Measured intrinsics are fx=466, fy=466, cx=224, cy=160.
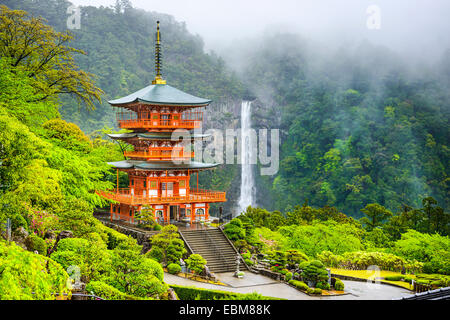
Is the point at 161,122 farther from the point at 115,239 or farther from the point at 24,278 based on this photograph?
the point at 24,278

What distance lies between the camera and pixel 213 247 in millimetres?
21578

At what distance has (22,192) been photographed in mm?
13930

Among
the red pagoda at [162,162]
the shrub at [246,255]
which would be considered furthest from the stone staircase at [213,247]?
the red pagoda at [162,162]

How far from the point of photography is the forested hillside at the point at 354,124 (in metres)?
53.0

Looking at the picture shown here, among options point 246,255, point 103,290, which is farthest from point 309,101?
point 103,290

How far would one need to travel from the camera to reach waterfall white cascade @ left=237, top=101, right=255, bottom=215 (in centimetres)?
5941

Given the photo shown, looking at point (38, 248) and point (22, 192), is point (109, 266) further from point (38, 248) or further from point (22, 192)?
point (22, 192)

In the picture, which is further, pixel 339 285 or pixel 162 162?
pixel 162 162

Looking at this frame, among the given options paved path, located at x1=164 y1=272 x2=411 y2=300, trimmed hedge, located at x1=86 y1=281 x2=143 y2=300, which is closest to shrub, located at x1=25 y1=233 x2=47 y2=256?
trimmed hedge, located at x1=86 y1=281 x2=143 y2=300

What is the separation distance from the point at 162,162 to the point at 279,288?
34.1 ft

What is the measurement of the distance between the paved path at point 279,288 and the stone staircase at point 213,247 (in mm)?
950

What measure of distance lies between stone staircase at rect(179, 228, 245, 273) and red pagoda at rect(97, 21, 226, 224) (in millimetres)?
2392
